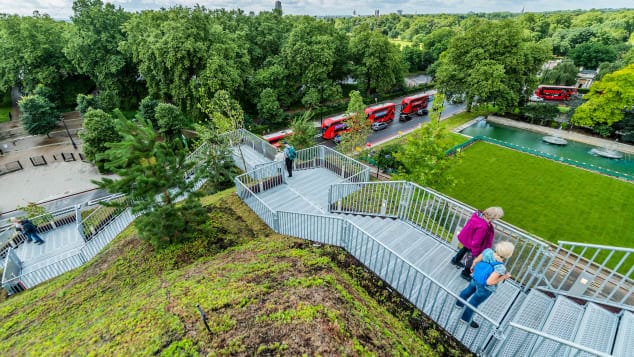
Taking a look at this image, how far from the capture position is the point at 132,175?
22.5 ft

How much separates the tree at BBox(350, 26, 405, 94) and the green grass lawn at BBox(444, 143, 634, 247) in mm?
20641

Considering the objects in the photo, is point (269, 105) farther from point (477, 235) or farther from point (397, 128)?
point (477, 235)

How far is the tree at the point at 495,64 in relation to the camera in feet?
93.5

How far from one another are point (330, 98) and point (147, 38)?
791 inches

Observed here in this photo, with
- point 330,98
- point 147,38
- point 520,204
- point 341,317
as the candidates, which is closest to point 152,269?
point 341,317

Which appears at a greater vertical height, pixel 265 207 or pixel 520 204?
pixel 265 207

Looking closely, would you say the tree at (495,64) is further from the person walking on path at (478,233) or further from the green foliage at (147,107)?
the green foliage at (147,107)

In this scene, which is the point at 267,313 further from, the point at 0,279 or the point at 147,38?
the point at 147,38

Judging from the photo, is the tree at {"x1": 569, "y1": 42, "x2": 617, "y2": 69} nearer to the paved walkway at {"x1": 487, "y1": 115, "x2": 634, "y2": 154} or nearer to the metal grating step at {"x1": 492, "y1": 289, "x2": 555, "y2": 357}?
the paved walkway at {"x1": 487, "y1": 115, "x2": 634, "y2": 154}

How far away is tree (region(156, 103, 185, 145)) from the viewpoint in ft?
Answer: 80.2

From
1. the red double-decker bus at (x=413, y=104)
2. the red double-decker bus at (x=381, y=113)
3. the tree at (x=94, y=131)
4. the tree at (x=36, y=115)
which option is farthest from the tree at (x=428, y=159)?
the tree at (x=36, y=115)

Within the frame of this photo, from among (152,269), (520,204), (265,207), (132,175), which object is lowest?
(520,204)

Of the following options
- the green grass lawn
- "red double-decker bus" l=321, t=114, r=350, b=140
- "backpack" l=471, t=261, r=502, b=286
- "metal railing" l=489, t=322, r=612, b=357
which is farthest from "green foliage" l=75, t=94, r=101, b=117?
"metal railing" l=489, t=322, r=612, b=357

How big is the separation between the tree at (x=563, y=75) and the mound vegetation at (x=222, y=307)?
54.7 meters
